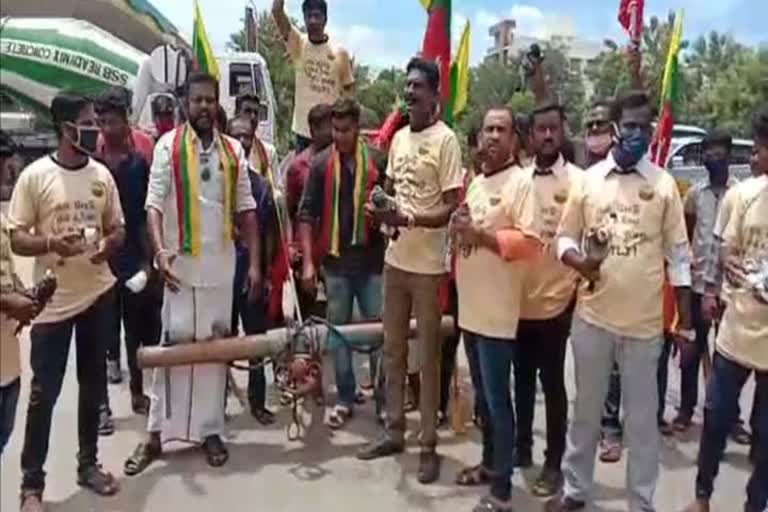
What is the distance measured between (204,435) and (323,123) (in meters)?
1.95

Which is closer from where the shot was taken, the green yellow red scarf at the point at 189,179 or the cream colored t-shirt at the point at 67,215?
the cream colored t-shirt at the point at 67,215

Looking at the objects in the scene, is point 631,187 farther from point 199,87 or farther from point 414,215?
point 199,87

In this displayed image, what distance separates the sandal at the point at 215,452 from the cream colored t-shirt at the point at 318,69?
8.27 feet

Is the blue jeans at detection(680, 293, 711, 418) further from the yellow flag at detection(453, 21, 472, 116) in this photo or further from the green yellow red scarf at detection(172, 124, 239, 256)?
the green yellow red scarf at detection(172, 124, 239, 256)

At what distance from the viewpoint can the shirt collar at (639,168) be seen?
3797 millimetres

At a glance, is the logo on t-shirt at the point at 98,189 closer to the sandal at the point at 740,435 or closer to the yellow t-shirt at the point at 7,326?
the yellow t-shirt at the point at 7,326

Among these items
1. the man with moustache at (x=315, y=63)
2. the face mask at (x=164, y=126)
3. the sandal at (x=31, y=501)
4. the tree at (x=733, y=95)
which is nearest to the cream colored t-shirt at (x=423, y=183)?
the sandal at (x=31, y=501)

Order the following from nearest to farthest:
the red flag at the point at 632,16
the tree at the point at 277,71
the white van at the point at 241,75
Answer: the red flag at the point at 632,16 → the white van at the point at 241,75 → the tree at the point at 277,71

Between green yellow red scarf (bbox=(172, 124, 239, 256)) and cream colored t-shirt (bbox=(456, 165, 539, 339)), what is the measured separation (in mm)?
1341

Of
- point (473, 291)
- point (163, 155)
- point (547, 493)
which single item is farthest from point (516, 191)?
point (163, 155)

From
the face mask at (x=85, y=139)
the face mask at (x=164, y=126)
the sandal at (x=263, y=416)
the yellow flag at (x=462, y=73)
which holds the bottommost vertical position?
the sandal at (x=263, y=416)

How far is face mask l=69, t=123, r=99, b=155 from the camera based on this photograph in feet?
12.6

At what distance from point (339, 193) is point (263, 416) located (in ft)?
4.70

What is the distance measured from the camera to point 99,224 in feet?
13.5
